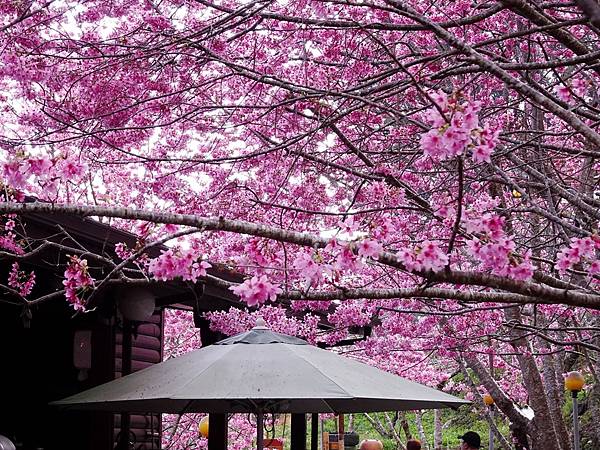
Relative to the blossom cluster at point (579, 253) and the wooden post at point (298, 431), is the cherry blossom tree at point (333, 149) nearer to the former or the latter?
the blossom cluster at point (579, 253)

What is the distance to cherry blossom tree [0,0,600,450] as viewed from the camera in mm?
3748

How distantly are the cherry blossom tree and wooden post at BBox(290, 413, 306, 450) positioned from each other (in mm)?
1291

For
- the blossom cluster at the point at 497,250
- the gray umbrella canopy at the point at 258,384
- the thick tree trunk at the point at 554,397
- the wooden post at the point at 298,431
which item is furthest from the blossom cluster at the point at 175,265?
the thick tree trunk at the point at 554,397

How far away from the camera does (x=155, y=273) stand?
3.99 metres

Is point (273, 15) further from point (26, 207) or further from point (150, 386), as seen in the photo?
point (150, 386)

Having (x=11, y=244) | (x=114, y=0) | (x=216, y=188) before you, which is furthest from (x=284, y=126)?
(x=11, y=244)

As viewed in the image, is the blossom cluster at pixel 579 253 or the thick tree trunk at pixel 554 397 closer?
the blossom cluster at pixel 579 253

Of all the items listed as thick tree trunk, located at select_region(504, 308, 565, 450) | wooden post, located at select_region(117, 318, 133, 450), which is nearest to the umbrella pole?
wooden post, located at select_region(117, 318, 133, 450)

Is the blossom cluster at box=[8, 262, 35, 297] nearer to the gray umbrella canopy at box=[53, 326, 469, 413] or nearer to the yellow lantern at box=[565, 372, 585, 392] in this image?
the gray umbrella canopy at box=[53, 326, 469, 413]

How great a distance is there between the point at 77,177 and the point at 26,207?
37 cm

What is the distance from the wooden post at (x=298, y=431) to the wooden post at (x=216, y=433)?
116 cm

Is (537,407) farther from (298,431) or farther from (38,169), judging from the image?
(38,169)

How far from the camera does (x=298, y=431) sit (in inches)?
349

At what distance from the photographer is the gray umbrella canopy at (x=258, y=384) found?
4.91 m
